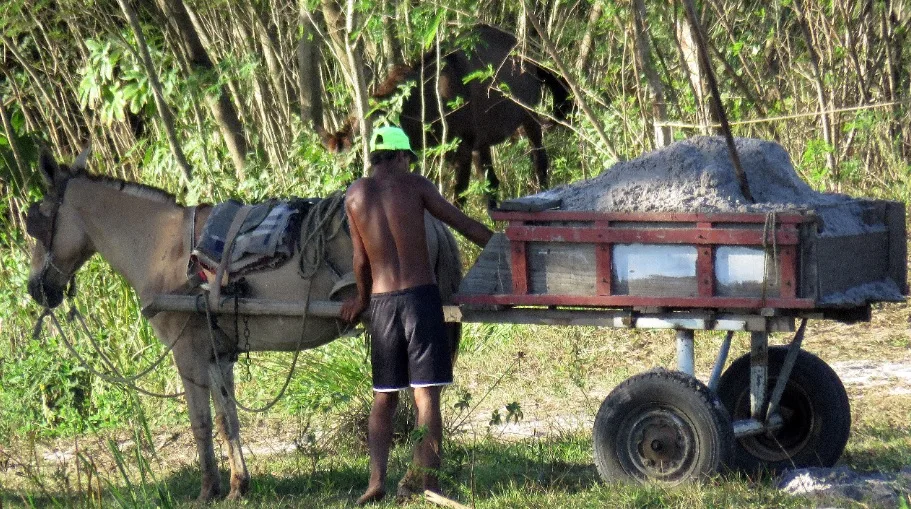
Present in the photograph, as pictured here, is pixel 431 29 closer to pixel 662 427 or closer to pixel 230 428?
pixel 230 428

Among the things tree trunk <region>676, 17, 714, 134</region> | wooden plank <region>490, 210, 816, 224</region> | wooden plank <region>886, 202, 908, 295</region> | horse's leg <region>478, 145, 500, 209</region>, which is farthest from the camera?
horse's leg <region>478, 145, 500, 209</region>

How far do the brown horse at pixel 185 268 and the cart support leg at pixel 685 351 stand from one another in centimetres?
125

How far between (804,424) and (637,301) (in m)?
1.36

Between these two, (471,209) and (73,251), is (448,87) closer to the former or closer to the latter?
(471,209)

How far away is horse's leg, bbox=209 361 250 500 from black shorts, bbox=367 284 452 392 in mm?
1283

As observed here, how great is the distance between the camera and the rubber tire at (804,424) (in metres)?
5.58

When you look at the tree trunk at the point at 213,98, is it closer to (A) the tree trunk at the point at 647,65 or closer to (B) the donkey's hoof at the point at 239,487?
(A) the tree trunk at the point at 647,65

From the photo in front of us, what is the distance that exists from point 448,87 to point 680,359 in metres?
5.78

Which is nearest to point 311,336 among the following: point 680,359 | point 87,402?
point 680,359

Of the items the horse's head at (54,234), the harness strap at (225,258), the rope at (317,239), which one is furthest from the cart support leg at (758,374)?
the horse's head at (54,234)

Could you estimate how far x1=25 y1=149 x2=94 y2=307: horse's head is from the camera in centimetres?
645

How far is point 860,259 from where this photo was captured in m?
5.16

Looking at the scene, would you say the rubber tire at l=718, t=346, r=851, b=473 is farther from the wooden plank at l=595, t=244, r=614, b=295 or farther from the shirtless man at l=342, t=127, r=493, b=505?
the shirtless man at l=342, t=127, r=493, b=505

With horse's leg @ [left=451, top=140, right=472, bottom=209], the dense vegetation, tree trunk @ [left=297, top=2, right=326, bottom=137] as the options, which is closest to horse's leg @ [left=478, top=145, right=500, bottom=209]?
the dense vegetation
